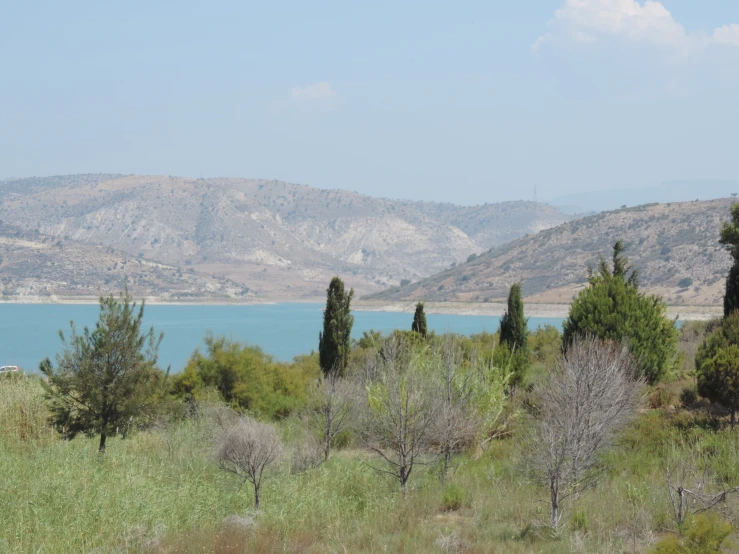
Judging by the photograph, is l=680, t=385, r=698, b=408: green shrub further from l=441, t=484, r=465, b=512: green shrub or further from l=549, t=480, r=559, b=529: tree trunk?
l=549, t=480, r=559, b=529: tree trunk

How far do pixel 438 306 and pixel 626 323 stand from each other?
361 ft

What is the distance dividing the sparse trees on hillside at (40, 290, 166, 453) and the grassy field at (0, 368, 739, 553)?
2.01ft

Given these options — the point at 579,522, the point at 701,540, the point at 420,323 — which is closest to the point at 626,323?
the point at 579,522

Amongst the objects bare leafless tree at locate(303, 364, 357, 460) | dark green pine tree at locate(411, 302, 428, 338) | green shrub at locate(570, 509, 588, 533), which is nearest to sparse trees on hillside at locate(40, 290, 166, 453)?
bare leafless tree at locate(303, 364, 357, 460)

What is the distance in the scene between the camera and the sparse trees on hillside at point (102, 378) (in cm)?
1470

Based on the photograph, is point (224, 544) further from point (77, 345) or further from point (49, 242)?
point (49, 242)

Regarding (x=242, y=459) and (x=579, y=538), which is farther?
(x=242, y=459)

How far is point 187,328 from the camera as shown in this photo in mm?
117812

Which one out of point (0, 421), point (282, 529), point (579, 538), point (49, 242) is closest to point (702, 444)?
point (579, 538)

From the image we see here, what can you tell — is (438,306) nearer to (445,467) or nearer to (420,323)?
(420,323)

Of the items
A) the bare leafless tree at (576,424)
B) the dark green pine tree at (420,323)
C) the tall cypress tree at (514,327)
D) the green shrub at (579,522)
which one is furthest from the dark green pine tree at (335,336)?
the green shrub at (579,522)

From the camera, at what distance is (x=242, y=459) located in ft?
42.6

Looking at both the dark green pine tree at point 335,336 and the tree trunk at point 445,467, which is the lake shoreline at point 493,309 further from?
the tree trunk at point 445,467

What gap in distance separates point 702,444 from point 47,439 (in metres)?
12.5
